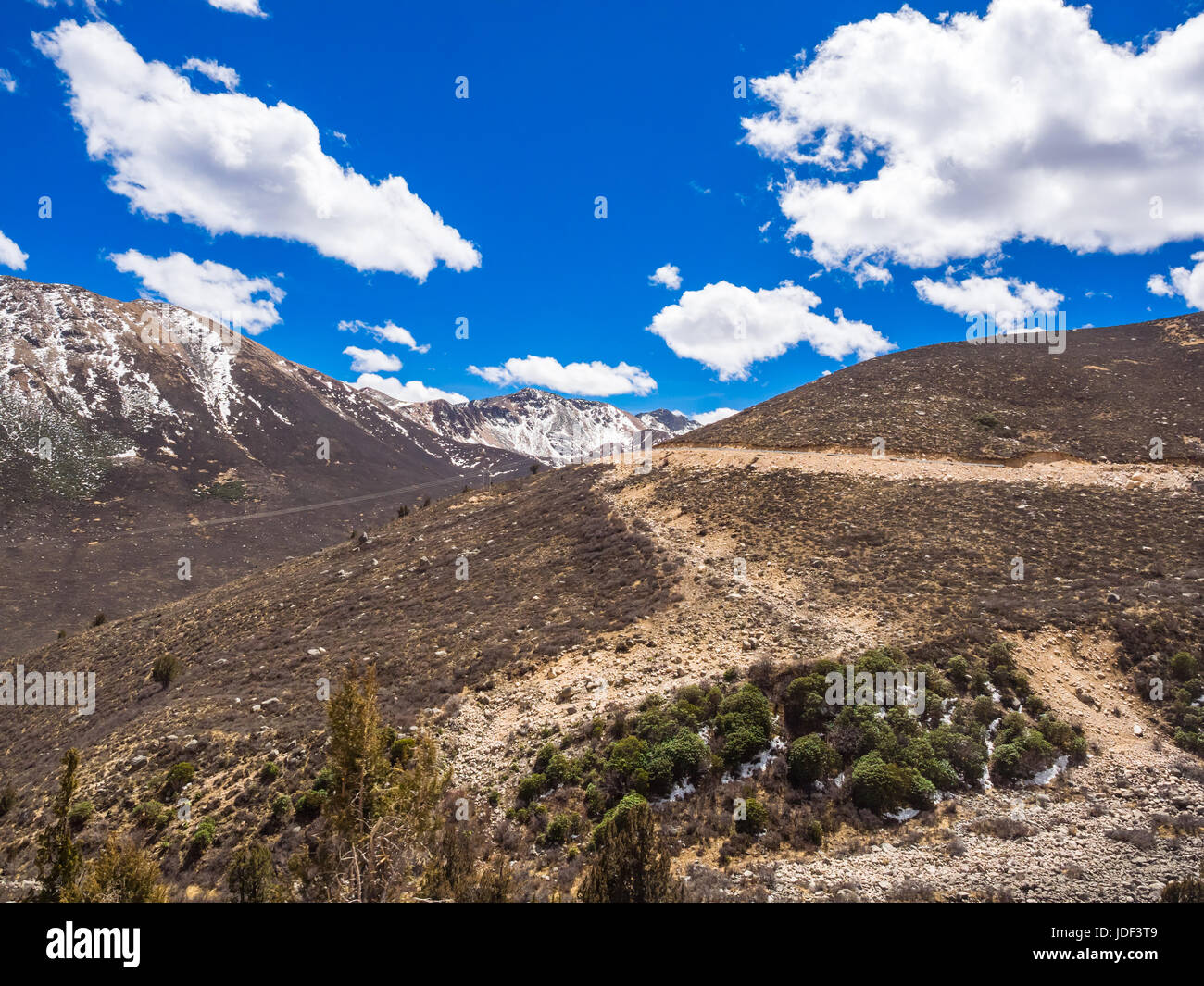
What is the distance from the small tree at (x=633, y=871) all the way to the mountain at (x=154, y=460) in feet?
182

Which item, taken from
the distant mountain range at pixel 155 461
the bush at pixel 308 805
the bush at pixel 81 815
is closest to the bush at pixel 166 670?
the bush at pixel 81 815

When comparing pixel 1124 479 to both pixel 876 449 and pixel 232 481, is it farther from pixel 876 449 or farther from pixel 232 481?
pixel 232 481

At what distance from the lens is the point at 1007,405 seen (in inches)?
1528

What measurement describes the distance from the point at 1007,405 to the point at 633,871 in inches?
1690

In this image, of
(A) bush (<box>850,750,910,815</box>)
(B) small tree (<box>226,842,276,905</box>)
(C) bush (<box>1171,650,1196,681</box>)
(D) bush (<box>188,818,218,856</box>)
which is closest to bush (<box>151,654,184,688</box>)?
(D) bush (<box>188,818,218,856</box>)

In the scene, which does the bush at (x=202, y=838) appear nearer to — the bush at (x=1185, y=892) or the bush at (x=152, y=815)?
the bush at (x=152, y=815)

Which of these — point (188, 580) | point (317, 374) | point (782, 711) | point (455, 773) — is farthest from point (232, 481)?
point (782, 711)

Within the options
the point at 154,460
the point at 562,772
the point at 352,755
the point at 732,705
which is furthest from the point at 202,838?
the point at 154,460

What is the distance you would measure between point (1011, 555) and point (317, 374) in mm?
158775

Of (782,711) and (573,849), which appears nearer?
(573,849)

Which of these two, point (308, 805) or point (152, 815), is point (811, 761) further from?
point (152, 815)

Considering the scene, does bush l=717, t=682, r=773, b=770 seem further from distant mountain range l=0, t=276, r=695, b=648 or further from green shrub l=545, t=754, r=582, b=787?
distant mountain range l=0, t=276, r=695, b=648
